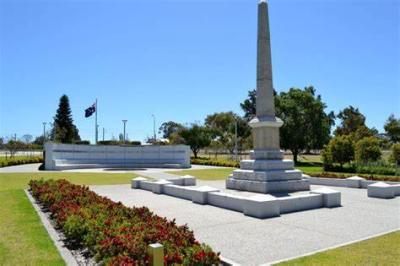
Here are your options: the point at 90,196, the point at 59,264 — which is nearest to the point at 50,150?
the point at 90,196

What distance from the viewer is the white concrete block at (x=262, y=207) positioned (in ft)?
33.2

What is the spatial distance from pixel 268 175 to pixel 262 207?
416 centimetres

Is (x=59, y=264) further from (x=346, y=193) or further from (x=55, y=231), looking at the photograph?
(x=346, y=193)

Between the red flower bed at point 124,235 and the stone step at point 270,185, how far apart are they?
644 centimetres

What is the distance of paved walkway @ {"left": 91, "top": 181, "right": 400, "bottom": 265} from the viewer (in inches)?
277

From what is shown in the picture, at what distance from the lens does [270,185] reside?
13.9 meters

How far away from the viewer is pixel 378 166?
2552 cm

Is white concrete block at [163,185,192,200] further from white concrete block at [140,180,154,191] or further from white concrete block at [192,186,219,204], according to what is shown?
white concrete block at [140,180,154,191]

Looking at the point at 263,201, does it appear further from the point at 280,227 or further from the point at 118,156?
the point at 118,156

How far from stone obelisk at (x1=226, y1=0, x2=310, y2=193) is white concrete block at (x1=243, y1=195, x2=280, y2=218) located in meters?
3.95

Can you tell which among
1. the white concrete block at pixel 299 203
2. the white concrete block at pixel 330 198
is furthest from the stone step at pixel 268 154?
the white concrete block at pixel 299 203

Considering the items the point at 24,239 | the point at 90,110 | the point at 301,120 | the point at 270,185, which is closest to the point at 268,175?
the point at 270,185

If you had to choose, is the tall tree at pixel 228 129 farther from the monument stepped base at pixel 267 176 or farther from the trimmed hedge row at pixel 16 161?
the monument stepped base at pixel 267 176

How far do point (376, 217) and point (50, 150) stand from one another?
2961cm
